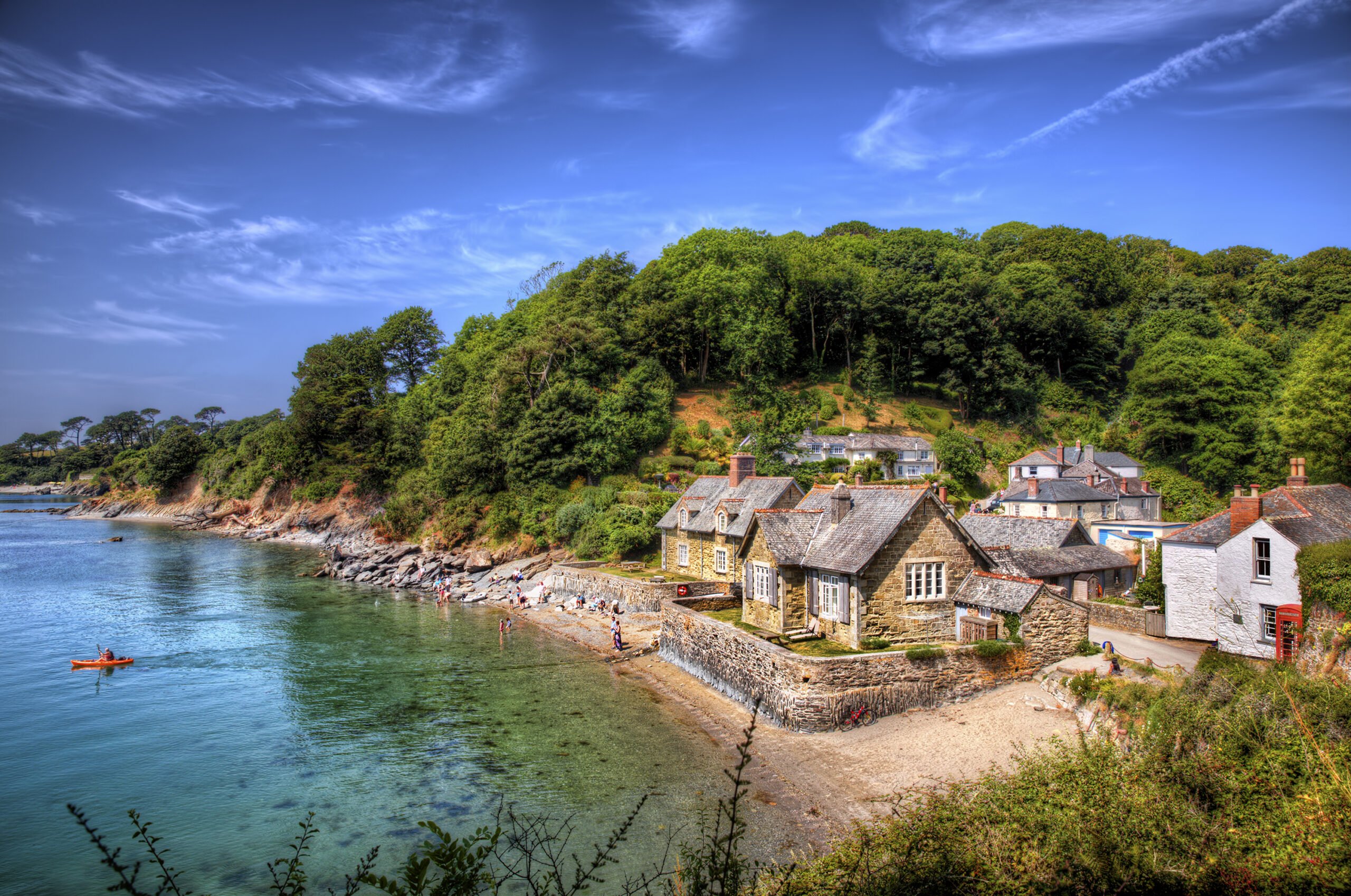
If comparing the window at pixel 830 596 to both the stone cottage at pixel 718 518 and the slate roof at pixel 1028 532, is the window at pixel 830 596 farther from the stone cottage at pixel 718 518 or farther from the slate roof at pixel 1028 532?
the slate roof at pixel 1028 532

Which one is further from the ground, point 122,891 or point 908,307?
point 908,307

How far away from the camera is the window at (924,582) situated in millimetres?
24344

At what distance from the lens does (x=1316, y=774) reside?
32.0 feet

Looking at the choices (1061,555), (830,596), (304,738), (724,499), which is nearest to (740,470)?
Result: (724,499)

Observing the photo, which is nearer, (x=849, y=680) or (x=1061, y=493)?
(x=849, y=680)

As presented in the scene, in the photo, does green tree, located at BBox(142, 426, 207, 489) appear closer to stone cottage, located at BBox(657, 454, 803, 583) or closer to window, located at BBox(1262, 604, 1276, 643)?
stone cottage, located at BBox(657, 454, 803, 583)

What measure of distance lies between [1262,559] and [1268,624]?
2.04 m

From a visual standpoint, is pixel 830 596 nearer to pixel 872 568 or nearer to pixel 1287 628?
pixel 872 568

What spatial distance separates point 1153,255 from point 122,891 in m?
125

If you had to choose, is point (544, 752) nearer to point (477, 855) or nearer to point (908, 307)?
point (477, 855)

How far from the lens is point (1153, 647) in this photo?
24.7 metres

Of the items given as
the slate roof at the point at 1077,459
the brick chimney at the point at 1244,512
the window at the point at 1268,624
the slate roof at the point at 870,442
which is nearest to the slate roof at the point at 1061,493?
the slate roof at the point at 1077,459

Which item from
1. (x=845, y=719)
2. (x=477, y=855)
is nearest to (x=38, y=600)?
(x=845, y=719)

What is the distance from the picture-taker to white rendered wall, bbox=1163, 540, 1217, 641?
24.8 meters
